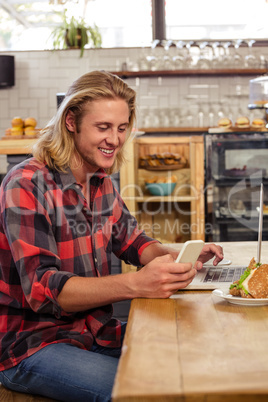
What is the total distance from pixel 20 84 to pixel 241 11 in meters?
2.76

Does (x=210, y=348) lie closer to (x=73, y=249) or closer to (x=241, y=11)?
(x=73, y=249)

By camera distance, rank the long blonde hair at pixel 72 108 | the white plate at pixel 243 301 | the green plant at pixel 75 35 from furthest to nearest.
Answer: the green plant at pixel 75 35, the long blonde hair at pixel 72 108, the white plate at pixel 243 301

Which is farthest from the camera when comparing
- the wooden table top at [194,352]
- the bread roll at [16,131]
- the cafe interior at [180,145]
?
the bread roll at [16,131]

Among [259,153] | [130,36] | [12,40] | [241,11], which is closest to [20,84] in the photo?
[12,40]

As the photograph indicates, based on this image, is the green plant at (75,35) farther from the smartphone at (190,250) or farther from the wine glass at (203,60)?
the smartphone at (190,250)

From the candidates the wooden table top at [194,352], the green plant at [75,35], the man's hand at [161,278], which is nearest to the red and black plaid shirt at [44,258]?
the man's hand at [161,278]

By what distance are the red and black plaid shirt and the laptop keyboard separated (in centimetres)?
38

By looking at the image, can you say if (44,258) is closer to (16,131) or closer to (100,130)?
(100,130)

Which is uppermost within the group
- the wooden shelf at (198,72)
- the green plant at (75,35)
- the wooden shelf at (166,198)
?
the green plant at (75,35)

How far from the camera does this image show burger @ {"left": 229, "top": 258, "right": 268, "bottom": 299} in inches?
58.2

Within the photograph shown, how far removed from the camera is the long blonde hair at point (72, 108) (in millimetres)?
1925

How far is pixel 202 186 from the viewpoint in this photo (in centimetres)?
453

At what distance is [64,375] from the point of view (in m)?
1.53

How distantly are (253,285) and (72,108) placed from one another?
91 cm
